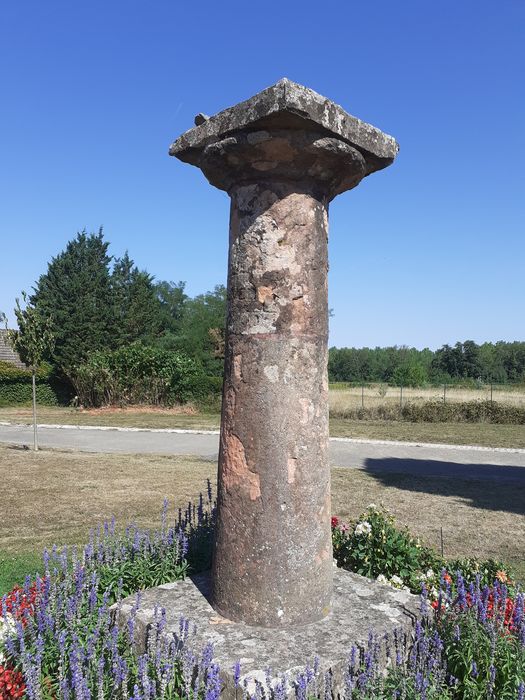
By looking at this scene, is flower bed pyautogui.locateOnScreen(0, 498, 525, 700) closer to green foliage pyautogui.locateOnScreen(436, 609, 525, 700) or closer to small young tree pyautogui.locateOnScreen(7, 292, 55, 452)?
green foliage pyautogui.locateOnScreen(436, 609, 525, 700)

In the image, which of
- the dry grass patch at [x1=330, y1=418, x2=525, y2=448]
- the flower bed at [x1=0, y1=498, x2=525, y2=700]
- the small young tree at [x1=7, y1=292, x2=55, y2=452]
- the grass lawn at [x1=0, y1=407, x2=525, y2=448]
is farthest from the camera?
the grass lawn at [x1=0, y1=407, x2=525, y2=448]

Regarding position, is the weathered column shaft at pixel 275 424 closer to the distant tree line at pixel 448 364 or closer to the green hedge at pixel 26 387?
the green hedge at pixel 26 387

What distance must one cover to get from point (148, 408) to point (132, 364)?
2387 mm

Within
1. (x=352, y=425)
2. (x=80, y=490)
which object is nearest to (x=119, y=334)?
(x=352, y=425)

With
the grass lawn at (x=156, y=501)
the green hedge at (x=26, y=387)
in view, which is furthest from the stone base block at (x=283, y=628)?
the green hedge at (x=26, y=387)

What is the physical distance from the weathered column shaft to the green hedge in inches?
1042

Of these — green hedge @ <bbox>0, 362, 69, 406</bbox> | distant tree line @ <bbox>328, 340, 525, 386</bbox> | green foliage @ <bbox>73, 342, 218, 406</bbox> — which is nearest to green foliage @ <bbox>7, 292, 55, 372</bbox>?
green foliage @ <bbox>73, 342, 218, 406</bbox>

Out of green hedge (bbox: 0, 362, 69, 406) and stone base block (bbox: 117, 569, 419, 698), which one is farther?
green hedge (bbox: 0, 362, 69, 406)

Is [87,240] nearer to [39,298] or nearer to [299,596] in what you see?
[39,298]

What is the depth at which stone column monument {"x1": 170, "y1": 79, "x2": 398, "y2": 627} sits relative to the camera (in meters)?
3.00

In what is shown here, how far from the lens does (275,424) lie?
3020mm

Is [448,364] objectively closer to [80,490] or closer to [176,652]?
[80,490]

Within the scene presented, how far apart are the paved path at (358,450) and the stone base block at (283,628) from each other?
7805 mm

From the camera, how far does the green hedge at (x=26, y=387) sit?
27469mm
